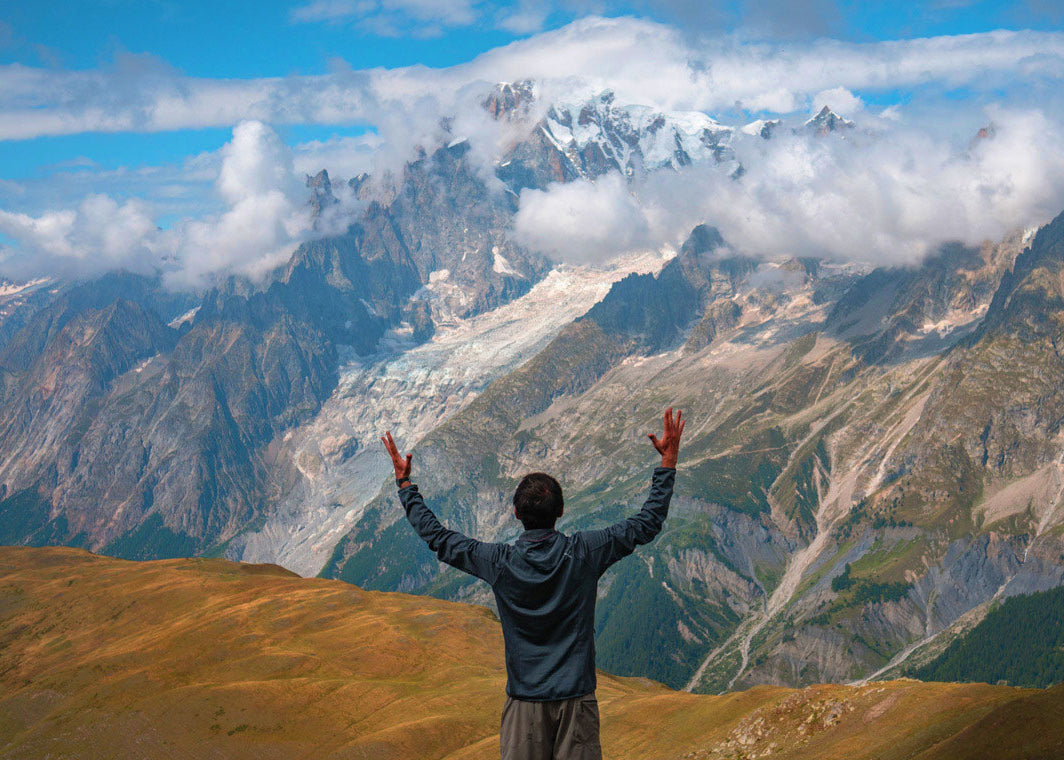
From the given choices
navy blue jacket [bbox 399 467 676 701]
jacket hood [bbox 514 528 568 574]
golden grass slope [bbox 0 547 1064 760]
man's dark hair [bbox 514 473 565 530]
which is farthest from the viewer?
Answer: golden grass slope [bbox 0 547 1064 760]

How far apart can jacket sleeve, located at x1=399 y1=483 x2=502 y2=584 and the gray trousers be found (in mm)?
2436

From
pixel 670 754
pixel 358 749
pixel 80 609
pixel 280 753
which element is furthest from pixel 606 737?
pixel 80 609

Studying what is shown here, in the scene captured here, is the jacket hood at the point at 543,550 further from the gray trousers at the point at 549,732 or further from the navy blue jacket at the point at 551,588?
the gray trousers at the point at 549,732

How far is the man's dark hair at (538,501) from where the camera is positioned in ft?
49.5

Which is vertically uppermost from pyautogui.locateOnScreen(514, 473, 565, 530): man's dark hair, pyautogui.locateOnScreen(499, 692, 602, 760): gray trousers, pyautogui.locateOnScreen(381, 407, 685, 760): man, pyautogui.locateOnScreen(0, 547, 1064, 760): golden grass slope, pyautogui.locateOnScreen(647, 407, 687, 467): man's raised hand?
pyautogui.locateOnScreen(647, 407, 687, 467): man's raised hand

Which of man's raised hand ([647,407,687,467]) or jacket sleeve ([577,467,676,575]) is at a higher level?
man's raised hand ([647,407,687,467])

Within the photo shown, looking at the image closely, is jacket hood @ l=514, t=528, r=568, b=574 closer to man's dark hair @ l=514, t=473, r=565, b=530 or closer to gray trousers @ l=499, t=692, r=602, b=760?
man's dark hair @ l=514, t=473, r=565, b=530

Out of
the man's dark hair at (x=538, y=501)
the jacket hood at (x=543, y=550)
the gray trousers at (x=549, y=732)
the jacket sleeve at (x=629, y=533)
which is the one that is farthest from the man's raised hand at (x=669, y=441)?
the gray trousers at (x=549, y=732)

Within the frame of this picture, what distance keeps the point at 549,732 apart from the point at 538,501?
4197 millimetres

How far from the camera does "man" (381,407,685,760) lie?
15.0 metres

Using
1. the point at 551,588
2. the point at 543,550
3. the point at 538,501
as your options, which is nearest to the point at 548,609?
the point at 551,588

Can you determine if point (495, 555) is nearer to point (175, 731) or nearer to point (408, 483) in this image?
point (408, 483)

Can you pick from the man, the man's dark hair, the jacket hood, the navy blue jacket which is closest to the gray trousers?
the man

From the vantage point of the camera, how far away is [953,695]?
219 ft
